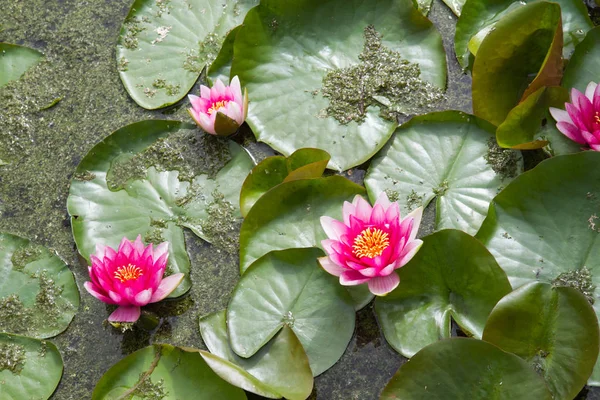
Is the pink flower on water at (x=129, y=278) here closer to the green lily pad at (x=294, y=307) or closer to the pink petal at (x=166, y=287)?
the pink petal at (x=166, y=287)

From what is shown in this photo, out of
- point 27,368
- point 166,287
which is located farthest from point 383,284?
point 27,368

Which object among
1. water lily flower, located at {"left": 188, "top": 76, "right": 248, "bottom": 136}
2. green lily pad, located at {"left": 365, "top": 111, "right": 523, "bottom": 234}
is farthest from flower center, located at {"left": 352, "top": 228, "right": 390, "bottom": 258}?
water lily flower, located at {"left": 188, "top": 76, "right": 248, "bottom": 136}

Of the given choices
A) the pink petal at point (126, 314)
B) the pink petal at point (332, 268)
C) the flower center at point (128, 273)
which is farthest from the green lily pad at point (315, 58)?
the pink petal at point (126, 314)

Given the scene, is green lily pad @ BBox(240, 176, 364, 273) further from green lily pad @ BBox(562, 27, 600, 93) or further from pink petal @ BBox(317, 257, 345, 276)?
green lily pad @ BBox(562, 27, 600, 93)

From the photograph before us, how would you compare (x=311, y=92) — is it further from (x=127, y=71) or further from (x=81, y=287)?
(x=81, y=287)

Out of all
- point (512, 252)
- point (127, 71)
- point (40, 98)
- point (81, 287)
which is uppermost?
point (512, 252)

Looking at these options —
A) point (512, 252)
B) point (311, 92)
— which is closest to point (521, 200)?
point (512, 252)
